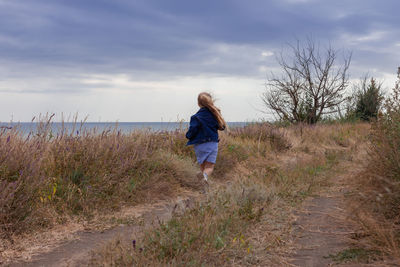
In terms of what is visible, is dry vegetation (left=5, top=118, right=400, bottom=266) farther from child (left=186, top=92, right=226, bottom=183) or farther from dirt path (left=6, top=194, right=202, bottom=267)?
child (left=186, top=92, right=226, bottom=183)

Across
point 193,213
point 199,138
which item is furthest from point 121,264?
point 199,138

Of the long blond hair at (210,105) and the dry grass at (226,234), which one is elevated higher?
the long blond hair at (210,105)

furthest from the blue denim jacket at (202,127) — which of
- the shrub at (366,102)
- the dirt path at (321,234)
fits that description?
the shrub at (366,102)

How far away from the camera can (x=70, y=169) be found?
6.59 meters

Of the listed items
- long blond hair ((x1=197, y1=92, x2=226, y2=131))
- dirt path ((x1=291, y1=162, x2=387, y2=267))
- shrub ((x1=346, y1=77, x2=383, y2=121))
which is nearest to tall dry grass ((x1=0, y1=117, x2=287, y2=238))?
long blond hair ((x1=197, y1=92, x2=226, y2=131))

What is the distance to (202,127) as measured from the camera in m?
8.15

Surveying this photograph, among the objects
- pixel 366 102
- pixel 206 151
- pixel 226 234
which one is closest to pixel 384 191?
pixel 226 234

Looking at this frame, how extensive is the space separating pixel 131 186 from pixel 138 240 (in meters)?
3.04

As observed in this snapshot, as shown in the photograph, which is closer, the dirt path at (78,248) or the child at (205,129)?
the dirt path at (78,248)

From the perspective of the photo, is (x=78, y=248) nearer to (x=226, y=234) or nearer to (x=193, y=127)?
(x=226, y=234)

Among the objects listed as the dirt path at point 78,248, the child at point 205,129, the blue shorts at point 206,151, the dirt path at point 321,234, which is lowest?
the dirt path at point 78,248

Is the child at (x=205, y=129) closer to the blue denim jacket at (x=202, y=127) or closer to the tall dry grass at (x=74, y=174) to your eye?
the blue denim jacket at (x=202, y=127)

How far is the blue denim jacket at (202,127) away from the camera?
8.11 m

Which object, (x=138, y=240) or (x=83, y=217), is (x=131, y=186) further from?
Answer: (x=138, y=240)
